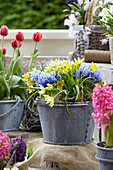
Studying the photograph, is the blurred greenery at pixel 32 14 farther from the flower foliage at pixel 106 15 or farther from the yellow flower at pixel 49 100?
the yellow flower at pixel 49 100

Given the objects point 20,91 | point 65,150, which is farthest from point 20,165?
point 20,91

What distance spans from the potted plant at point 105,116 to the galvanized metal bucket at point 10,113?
2.45ft

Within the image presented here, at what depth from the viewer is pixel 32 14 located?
489 cm

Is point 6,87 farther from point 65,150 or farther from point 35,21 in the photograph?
point 35,21

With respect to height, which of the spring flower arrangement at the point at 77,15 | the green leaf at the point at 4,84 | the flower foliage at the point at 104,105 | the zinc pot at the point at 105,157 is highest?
the spring flower arrangement at the point at 77,15

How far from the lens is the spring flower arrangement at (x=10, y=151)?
5.16 feet

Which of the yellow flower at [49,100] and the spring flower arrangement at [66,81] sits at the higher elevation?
the spring flower arrangement at [66,81]

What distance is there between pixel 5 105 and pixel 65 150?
1.66 feet

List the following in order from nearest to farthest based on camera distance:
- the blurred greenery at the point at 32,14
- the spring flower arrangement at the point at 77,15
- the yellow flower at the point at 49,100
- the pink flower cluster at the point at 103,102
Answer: the pink flower cluster at the point at 103,102 < the yellow flower at the point at 49,100 < the spring flower arrangement at the point at 77,15 < the blurred greenery at the point at 32,14

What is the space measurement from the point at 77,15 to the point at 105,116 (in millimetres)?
1077

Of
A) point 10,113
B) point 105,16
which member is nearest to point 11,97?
point 10,113

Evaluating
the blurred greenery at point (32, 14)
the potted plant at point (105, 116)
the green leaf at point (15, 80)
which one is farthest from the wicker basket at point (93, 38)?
the blurred greenery at point (32, 14)

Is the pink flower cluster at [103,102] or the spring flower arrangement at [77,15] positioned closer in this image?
the pink flower cluster at [103,102]

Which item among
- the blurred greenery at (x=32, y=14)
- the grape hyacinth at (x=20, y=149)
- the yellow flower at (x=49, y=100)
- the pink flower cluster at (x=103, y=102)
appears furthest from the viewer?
the blurred greenery at (x=32, y=14)
